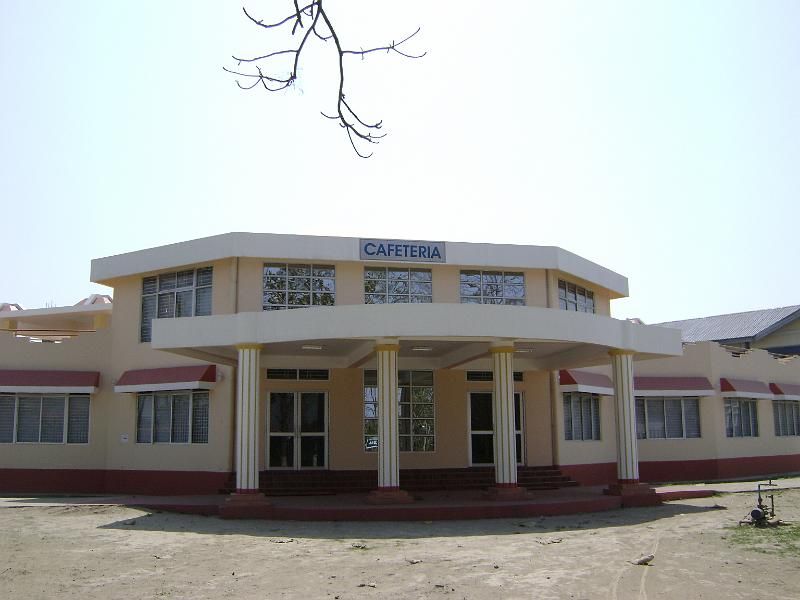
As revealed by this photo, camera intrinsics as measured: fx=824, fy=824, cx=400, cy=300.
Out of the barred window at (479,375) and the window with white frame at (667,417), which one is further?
the window with white frame at (667,417)

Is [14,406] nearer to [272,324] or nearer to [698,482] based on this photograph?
[272,324]

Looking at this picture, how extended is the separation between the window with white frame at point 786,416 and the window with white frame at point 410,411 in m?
12.5

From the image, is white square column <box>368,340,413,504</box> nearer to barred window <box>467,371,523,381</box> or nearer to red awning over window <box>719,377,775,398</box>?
barred window <box>467,371,523,381</box>

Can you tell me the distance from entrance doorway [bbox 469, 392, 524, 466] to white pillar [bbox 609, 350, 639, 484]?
367cm

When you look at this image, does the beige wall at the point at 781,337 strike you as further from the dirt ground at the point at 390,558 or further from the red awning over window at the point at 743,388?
the dirt ground at the point at 390,558

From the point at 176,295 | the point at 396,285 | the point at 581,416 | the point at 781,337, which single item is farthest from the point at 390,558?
the point at 781,337

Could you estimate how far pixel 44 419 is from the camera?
64.2ft

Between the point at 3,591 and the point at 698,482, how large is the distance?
18.3 meters

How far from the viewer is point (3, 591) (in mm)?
8438

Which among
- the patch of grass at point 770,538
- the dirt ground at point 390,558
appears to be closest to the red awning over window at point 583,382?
the dirt ground at point 390,558

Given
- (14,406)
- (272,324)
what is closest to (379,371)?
(272,324)

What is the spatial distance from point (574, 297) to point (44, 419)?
44.0ft

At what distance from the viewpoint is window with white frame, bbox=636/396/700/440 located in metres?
22.9

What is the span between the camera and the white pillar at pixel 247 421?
1427 cm
